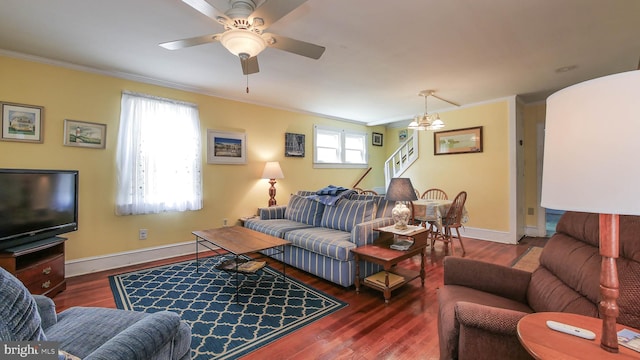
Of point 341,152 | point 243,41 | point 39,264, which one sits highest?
point 243,41

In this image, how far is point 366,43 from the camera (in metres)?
2.62

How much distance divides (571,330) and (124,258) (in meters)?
4.25

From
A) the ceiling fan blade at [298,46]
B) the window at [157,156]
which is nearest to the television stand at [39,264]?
the window at [157,156]

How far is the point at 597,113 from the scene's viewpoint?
0.74 meters

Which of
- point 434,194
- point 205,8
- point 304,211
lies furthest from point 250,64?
point 434,194

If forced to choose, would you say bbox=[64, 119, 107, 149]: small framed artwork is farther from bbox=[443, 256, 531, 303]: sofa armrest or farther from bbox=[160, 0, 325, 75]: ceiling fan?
bbox=[443, 256, 531, 303]: sofa armrest

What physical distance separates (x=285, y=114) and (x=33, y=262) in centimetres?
390

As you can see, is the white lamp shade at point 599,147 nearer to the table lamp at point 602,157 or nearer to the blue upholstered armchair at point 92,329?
the table lamp at point 602,157

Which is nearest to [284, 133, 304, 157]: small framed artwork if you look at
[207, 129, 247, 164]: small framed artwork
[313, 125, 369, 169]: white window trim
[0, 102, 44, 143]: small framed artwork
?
[313, 125, 369, 169]: white window trim

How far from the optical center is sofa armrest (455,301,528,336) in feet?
3.63

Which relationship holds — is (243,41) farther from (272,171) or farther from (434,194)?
(434,194)

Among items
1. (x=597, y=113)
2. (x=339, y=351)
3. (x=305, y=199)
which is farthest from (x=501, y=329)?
(x=305, y=199)

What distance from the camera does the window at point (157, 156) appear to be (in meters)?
3.42

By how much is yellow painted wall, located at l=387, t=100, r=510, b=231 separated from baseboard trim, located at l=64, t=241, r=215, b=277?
4721mm
